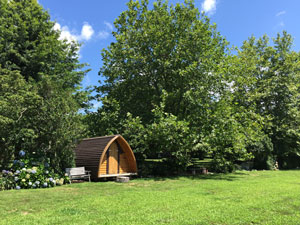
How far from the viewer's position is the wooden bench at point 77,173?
47.3 ft

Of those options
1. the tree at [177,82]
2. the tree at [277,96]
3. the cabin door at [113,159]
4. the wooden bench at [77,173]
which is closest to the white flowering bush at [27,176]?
the wooden bench at [77,173]

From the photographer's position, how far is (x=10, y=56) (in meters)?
24.8

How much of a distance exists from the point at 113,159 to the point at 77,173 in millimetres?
3077

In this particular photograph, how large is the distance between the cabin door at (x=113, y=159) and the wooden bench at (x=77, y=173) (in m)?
1.72

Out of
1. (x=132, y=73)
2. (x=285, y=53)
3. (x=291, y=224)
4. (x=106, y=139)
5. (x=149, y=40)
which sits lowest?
(x=291, y=224)

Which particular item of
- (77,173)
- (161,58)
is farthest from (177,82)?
(77,173)

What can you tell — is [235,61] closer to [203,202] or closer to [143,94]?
[143,94]

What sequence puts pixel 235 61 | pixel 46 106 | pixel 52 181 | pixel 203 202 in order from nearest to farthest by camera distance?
1. pixel 203 202
2. pixel 52 181
3. pixel 46 106
4. pixel 235 61

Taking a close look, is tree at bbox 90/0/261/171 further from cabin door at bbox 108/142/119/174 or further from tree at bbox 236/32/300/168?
tree at bbox 236/32/300/168

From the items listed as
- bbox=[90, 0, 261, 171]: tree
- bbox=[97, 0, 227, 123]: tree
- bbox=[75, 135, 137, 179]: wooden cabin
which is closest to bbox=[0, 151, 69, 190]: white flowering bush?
bbox=[75, 135, 137, 179]: wooden cabin

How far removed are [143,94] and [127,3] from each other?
9.20 m

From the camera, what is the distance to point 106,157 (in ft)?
54.5

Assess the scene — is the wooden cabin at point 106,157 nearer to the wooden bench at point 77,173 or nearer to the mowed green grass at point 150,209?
the wooden bench at point 77,173

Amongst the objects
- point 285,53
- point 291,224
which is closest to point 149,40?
point 291,224
